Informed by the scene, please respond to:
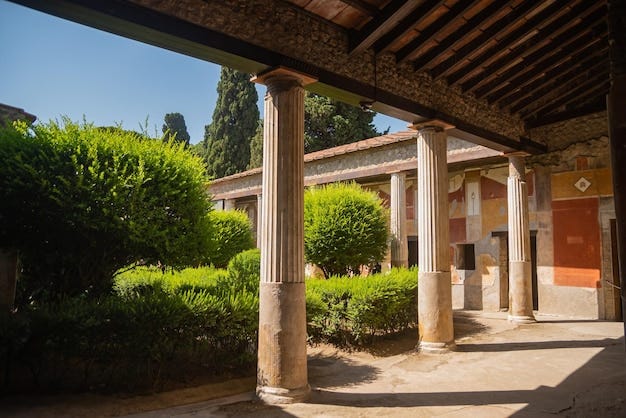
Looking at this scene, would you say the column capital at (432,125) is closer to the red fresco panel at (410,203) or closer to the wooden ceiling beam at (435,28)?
the wooden ceiling beam at (435,28)

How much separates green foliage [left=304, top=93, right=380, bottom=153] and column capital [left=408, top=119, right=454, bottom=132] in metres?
16.0

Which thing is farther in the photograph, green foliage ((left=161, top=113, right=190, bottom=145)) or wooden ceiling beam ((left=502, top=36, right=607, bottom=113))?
green foliage ((left=161, top=113, right=190, bottom=145))

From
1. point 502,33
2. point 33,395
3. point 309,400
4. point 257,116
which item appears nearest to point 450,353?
point 309,400

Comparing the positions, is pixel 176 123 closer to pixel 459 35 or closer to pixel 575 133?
pixel 575 133

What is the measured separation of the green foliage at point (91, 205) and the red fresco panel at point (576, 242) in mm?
8698

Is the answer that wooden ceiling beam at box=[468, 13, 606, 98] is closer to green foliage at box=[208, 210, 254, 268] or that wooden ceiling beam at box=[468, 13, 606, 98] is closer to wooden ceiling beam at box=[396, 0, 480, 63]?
wooden ceiling beam at box=[396, 0, 480, 63]

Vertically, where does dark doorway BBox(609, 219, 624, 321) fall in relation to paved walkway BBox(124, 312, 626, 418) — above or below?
above

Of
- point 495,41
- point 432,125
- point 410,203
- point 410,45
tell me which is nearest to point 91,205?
point 410,45

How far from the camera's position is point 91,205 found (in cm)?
599

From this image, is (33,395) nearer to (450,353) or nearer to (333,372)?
(333,372)

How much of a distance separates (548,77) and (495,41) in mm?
2347

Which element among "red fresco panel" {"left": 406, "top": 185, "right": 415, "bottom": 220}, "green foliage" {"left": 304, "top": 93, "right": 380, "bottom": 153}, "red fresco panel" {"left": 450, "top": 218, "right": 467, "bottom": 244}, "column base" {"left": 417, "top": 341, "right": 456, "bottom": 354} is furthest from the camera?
"green foliage" {"left": 304, "top": 93, "right": 380, "bottom": 153}

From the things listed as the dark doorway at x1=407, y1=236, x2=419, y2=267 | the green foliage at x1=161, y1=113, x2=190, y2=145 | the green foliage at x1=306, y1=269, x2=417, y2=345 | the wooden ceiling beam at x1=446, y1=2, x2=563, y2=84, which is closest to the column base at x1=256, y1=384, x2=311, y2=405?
the green foliage at x1=306, y1=269, x2=417, y2=345

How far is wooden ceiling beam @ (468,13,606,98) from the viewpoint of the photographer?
7.24m
